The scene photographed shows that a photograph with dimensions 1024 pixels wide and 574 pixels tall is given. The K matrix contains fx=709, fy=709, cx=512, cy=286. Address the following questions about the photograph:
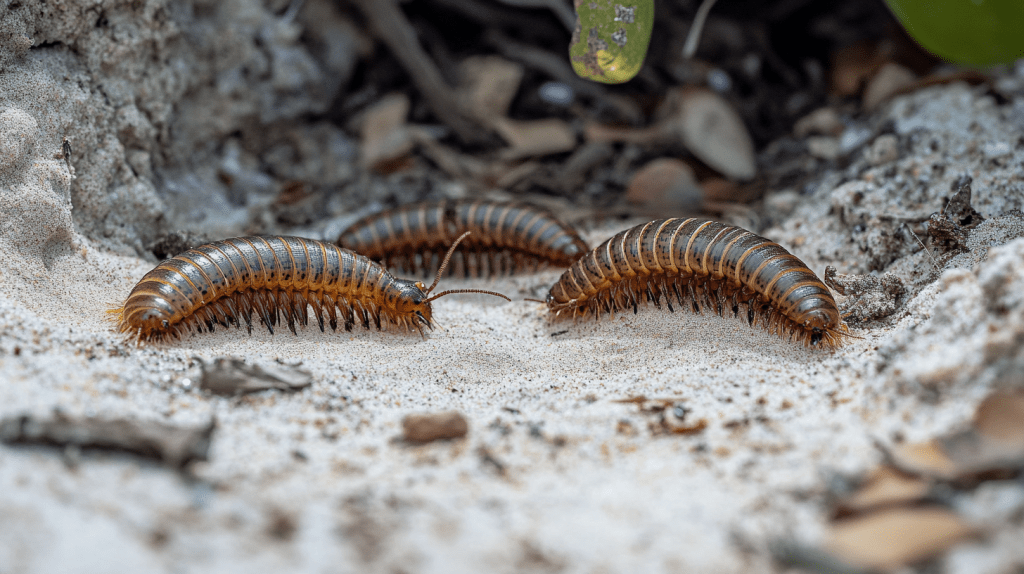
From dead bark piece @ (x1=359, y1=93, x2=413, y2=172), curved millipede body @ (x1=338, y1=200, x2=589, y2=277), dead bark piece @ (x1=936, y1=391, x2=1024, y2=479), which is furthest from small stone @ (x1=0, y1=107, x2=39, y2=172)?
dead bark piece @ (x1=936, y1=391, x2=1024, y2=479)

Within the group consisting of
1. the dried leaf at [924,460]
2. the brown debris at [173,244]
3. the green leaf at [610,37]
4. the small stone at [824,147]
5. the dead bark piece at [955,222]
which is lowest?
the dried leaf at [924,460]

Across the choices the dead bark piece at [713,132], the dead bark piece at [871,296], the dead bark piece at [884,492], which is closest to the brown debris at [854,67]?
the dead bark piece at [713,132]

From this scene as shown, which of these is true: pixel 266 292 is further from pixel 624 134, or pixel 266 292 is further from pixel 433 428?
pixel 624 134

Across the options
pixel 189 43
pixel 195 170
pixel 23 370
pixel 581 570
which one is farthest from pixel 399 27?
pixel 581 570

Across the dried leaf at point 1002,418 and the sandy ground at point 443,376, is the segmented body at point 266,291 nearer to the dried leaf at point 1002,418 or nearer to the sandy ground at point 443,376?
the sandy ground at point 443,376

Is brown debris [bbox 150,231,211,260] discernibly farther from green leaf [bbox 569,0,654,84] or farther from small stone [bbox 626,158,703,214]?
small stone [bbox 626,158,703,214]

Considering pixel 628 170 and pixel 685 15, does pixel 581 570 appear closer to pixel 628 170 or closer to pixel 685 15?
pixel 628 170

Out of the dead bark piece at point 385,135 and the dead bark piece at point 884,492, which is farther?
the dead bark piece at point 385,135

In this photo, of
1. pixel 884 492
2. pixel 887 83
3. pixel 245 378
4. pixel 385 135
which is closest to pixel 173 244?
pixel 245 378
